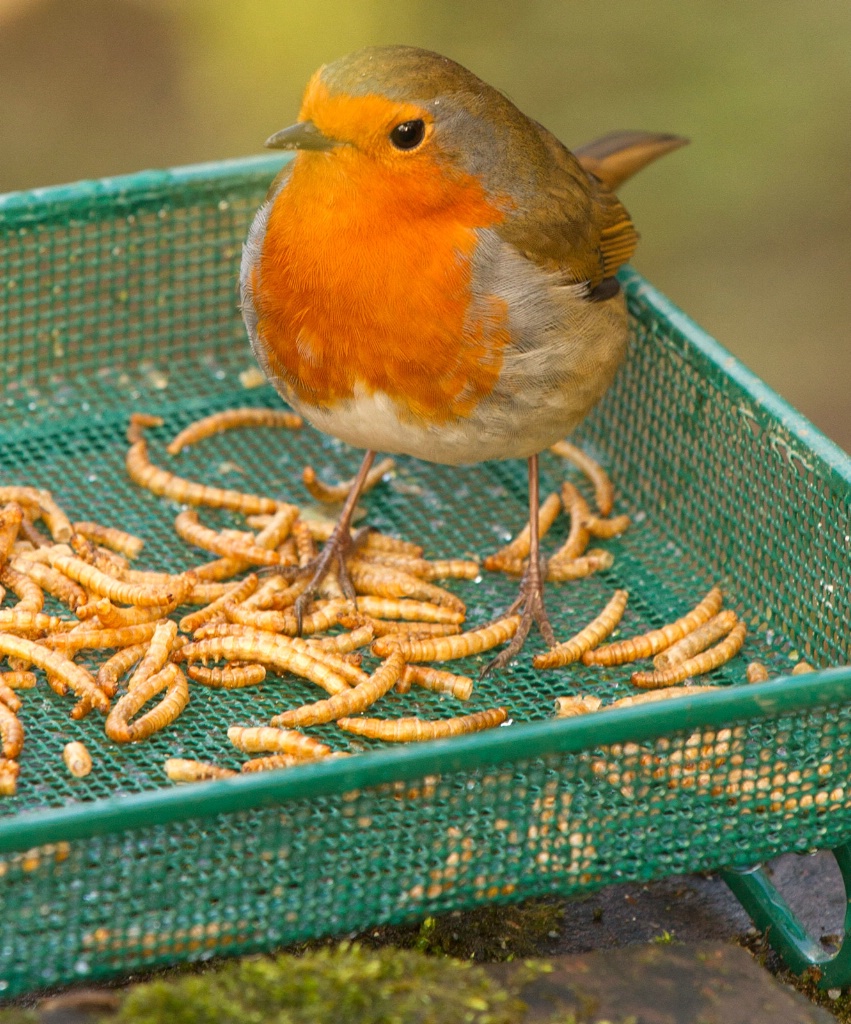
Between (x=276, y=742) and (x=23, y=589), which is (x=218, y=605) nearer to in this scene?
(x=23, y=589)

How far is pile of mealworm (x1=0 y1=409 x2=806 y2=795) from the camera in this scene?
3444 mm

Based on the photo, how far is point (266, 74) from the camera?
8.41 metres

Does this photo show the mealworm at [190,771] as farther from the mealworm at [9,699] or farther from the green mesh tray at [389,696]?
the mealworm at [9,699]

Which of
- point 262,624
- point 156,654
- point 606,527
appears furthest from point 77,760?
point 606,527

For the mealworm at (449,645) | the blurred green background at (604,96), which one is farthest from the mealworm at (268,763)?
the blurred green background at (604,96)

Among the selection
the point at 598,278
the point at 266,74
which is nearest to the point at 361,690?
the point at 598,278

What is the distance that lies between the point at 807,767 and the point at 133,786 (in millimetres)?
1384

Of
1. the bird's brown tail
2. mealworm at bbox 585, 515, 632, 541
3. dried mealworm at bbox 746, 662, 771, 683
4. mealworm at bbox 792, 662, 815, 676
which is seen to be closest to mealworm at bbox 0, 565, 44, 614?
mealworm at bbox 585, 515, 632, 541

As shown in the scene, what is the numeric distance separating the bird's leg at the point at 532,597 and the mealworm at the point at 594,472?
24 centimetres

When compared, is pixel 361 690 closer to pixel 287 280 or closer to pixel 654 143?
pixel 287 280

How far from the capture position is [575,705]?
357 cm

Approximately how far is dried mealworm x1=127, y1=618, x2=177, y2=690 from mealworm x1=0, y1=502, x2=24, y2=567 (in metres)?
0.53

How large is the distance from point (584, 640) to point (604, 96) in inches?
205

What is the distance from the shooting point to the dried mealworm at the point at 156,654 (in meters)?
3.55
